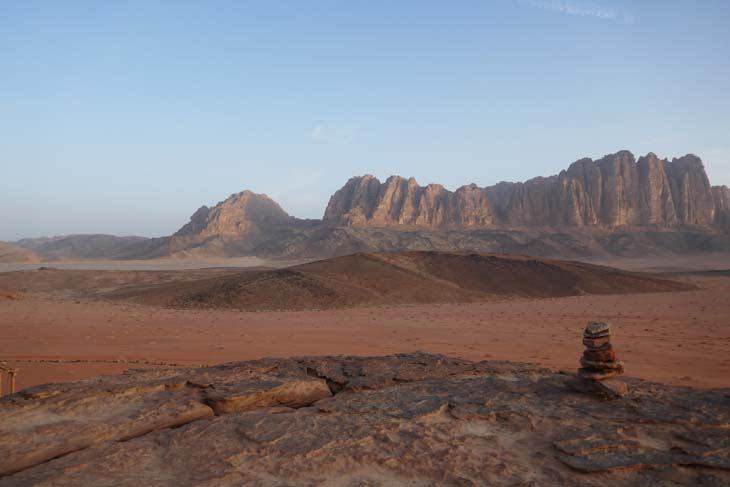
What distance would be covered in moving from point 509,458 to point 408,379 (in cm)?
260

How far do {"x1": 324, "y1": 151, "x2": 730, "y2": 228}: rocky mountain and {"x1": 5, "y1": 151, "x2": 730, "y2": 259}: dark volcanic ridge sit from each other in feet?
0.69

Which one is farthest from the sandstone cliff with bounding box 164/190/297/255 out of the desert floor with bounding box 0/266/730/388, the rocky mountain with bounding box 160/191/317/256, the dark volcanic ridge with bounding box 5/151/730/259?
the desert floor with bounding box 0/266/730/388

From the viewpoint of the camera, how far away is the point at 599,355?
20.1ft

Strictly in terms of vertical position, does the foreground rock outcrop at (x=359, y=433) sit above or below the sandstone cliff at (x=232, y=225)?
below

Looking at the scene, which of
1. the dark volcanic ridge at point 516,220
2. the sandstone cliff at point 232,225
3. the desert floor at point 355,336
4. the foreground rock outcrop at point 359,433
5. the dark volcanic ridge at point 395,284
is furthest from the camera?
the sandstone cliff at point 232,225

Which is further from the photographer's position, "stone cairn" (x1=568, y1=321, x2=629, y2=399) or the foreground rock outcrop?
"stone cairn" (x1=568, y1=321, x2=629, y2=399)

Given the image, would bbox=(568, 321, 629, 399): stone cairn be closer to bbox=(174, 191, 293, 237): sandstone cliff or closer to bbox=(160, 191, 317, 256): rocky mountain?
bbox=(160, 191, 317, 256): rocky mountain

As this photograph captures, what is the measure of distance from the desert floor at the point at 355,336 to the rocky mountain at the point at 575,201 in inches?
2953

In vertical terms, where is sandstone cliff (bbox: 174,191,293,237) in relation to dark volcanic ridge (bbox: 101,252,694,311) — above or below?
above

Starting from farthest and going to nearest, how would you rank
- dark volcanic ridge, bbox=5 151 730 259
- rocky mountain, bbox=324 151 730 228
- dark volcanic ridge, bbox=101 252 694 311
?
1. rocky mountain, bbox=324 151 730 228
2. dark volcanic ridge, bbox=5 151 730 259
3. dark volcanic ridge, bbox=101 252 694 311

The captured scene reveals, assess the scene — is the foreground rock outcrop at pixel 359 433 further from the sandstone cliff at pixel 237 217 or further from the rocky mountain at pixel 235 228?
the sandstone cliff at pixel 237 217

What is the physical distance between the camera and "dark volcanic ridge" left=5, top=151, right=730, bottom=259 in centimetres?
8638

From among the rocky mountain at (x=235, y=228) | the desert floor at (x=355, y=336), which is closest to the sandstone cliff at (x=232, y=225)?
the rocky mountain at (x=235, y=228)

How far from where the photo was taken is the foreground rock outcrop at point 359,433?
4176 millimetres
